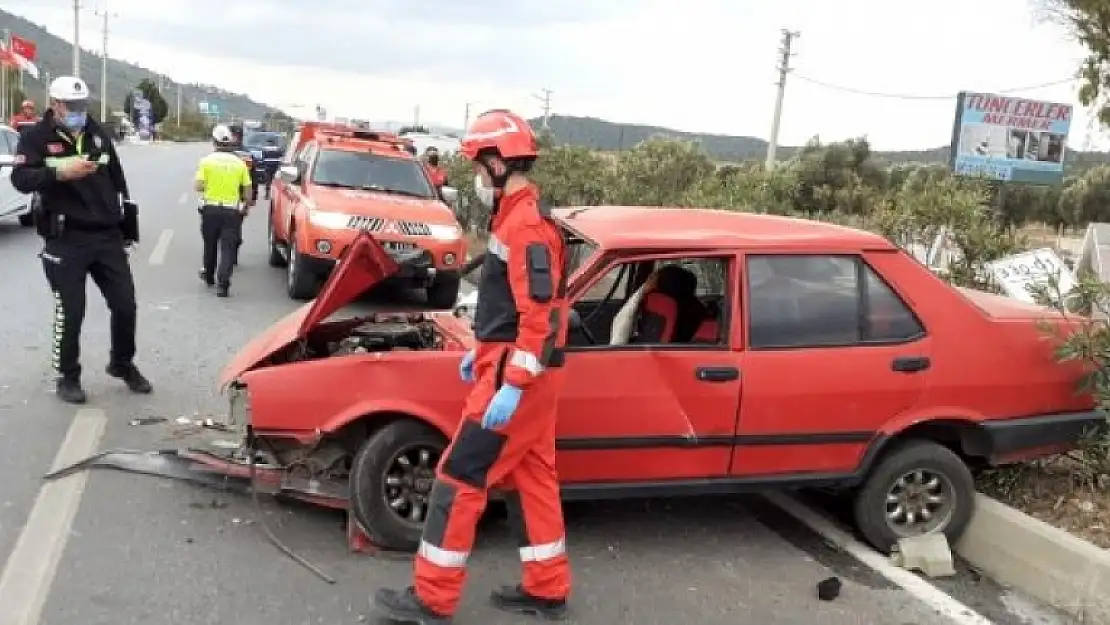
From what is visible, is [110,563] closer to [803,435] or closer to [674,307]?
[674,307]

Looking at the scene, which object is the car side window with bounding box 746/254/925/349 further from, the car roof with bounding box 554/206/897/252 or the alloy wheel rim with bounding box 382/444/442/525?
the alloy wheel rim with bounding box 382/444/442/525

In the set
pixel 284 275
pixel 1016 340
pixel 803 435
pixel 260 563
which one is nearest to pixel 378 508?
pixel 260 563

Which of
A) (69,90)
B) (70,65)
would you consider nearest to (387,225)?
(69,90)

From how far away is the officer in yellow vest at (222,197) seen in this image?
11055 mm

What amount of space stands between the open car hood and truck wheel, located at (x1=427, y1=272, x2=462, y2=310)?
5.91 metres

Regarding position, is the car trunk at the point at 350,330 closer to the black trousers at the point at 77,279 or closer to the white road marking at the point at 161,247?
the black trousers at the point at 77,279

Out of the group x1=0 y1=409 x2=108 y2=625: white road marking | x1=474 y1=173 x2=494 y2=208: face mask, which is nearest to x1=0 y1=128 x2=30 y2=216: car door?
x1=0 y1=409 x2=108 y2=625: white road marking

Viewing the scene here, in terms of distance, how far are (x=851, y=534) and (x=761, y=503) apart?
533 millimetres

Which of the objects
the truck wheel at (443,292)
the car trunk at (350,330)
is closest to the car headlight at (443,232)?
the truck wheel at (443,292)

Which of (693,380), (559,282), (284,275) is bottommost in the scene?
(284,275)

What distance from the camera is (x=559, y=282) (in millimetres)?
3904

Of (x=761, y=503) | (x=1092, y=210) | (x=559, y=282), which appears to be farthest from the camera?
(x=1092, y=210)

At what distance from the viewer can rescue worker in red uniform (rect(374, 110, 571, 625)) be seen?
369cm

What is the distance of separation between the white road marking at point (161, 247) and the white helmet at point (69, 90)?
22.1ft
